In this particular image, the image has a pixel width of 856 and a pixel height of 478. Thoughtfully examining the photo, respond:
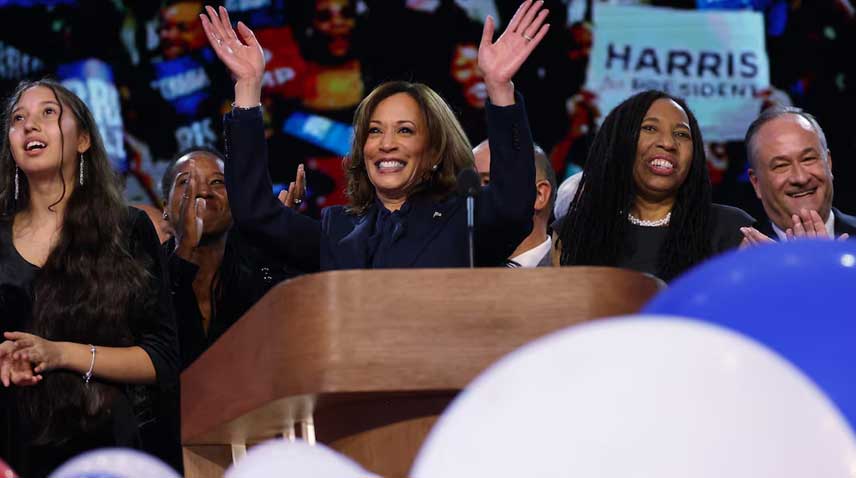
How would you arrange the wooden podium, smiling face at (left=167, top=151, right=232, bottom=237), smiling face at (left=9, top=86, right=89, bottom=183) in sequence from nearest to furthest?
the wooden podium → smiling face at (left=9, top=86, right=89, bottom=183) → smiling face at (left=167, top=151, right=232, bottom=237)

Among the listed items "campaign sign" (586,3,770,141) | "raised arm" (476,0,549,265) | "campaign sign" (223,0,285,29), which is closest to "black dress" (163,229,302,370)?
"raised arm" (476,0,549,265)

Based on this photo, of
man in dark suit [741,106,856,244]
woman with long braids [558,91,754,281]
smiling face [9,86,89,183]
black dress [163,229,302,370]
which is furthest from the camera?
black dress [163,229,302,370]

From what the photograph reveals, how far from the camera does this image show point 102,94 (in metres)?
5.82

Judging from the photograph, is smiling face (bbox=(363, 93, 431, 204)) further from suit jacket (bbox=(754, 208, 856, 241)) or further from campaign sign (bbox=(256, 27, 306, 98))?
campaign sign (bbox=(256, 27, 306, 98))

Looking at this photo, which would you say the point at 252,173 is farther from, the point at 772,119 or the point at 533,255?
the point at 772,119

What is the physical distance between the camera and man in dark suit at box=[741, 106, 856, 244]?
3.66 m

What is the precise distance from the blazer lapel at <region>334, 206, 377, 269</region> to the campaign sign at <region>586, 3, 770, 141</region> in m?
2.91

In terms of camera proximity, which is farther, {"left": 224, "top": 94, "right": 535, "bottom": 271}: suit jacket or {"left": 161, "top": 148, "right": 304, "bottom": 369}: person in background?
{"left": 161, "top": 148, "right": 304, "bottom": 369}: person in background

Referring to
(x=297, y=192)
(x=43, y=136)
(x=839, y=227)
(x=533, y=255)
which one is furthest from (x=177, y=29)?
(x=839, y=227)

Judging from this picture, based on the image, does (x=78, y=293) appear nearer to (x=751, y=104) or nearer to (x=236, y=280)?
(x=236, y=280)

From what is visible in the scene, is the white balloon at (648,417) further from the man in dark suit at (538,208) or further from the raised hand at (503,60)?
the man in dark suit at (538,208)

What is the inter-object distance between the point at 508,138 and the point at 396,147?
1.25 ft

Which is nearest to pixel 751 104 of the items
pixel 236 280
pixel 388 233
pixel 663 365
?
pixel 236 280

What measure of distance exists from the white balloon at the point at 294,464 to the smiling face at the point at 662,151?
172 cm
